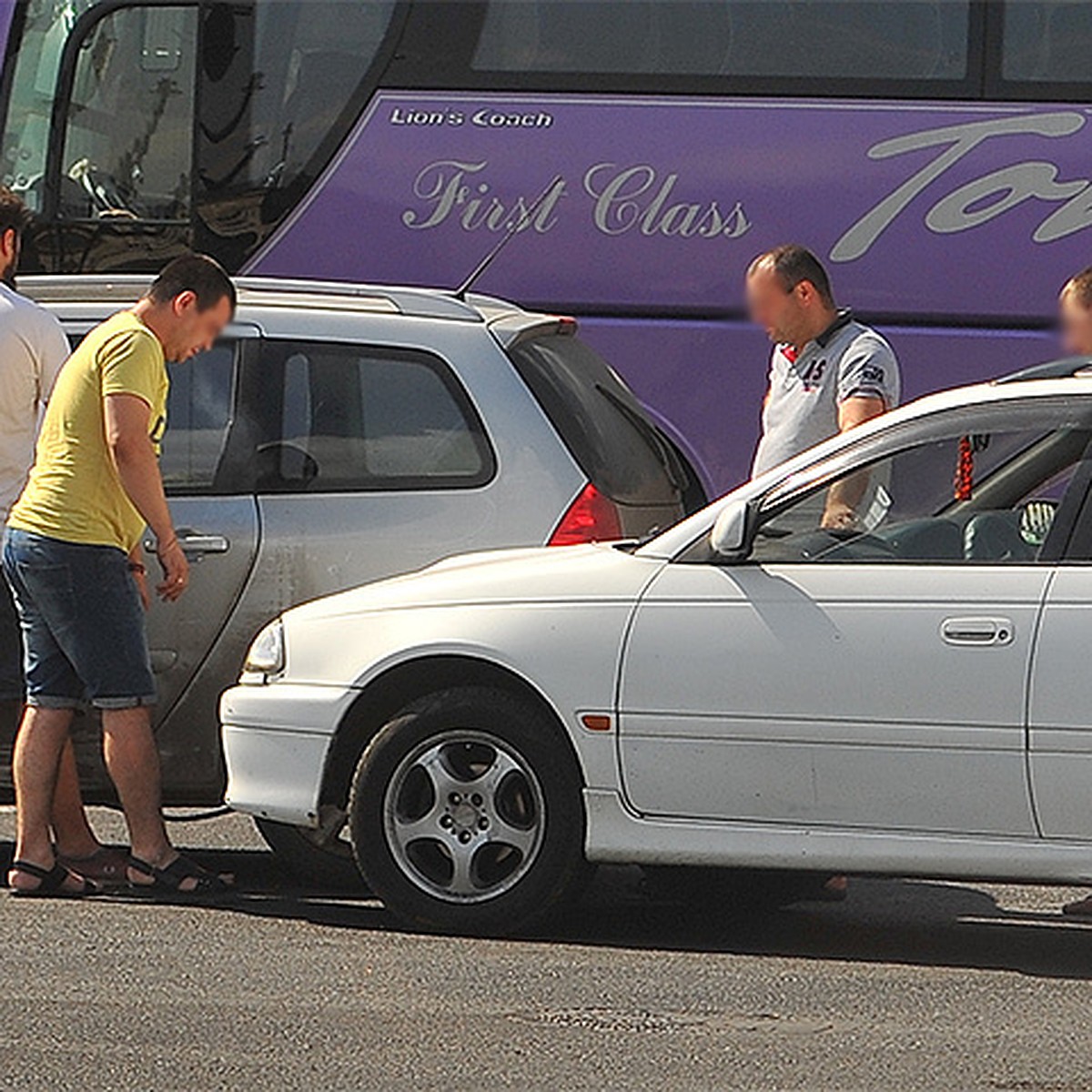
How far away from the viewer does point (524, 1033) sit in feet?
18.7

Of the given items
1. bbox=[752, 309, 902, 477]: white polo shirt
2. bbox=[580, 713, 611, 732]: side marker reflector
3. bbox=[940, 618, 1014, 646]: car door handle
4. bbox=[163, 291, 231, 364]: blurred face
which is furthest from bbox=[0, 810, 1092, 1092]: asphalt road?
bbox=[163, 291, 231, 364]: blurred face

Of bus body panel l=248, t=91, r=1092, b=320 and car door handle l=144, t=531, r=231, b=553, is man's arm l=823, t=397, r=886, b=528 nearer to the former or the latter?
car door handle l=144, t=531, r=231, b=553

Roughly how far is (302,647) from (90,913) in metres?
0.96

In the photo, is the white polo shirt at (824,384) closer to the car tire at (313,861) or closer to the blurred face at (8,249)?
the car tire at (313,861)

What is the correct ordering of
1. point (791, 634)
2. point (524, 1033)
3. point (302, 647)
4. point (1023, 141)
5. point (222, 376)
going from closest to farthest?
point (524, 1033) → point (791, 634) → point (302, 647) → point (222, 376) → point (1023, 141)

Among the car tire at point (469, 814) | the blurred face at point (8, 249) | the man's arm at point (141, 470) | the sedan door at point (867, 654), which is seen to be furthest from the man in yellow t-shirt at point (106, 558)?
the sedan door at point (867, 654)

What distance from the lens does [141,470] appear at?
23.7 ft

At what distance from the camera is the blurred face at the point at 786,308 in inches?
323

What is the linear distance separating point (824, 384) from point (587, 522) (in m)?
1.02

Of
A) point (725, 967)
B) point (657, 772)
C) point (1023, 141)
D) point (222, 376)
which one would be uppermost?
point (1023, 141)

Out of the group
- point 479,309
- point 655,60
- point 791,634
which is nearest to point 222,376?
point 479,309

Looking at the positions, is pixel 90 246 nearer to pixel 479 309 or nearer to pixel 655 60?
pixel 655 60

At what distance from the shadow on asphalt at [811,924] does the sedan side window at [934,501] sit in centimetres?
107

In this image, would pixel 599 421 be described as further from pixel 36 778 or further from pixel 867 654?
pixel 36 778
